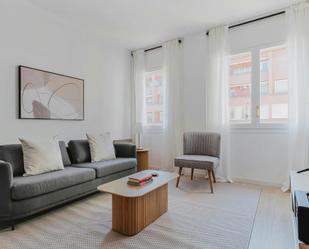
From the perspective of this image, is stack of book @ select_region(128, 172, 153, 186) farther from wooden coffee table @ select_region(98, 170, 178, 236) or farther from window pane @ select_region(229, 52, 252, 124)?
window pane @ select_region(229, 52, 252, 124)

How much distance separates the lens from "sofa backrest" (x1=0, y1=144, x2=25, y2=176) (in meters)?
2.35

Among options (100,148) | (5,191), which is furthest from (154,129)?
(5,191)

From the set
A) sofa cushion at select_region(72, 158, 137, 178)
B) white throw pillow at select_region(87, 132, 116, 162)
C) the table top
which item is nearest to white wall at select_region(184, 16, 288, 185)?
sofa cushion at select_region(72, 158, 137, 178)

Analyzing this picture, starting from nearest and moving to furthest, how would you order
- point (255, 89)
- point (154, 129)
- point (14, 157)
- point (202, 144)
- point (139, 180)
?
point (139, 180)
point (14, 157)
point (255, 89)
point (202, 144)
point (154, 129)

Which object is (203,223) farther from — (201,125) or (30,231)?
(201,125)

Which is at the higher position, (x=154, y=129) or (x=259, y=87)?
(x=259, y=87)

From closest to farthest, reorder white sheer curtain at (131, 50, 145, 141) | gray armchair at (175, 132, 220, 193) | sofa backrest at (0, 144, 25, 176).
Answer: sofa backrest at (0, 144, 25, 176) < gray armchair at (175, 132, 220, 193) < white sheer curtain at (131, 50, 145, 141)

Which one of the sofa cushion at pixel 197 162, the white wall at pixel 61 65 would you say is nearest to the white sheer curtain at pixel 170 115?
the white wall at pixel 61 65

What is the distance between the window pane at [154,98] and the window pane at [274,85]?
198cm

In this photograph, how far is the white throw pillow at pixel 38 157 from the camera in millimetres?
2355

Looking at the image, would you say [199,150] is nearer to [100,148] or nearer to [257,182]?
[257,182]

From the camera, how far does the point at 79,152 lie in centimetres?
315

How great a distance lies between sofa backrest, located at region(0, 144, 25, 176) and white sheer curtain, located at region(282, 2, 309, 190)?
3.55 m

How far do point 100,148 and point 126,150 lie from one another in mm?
479
